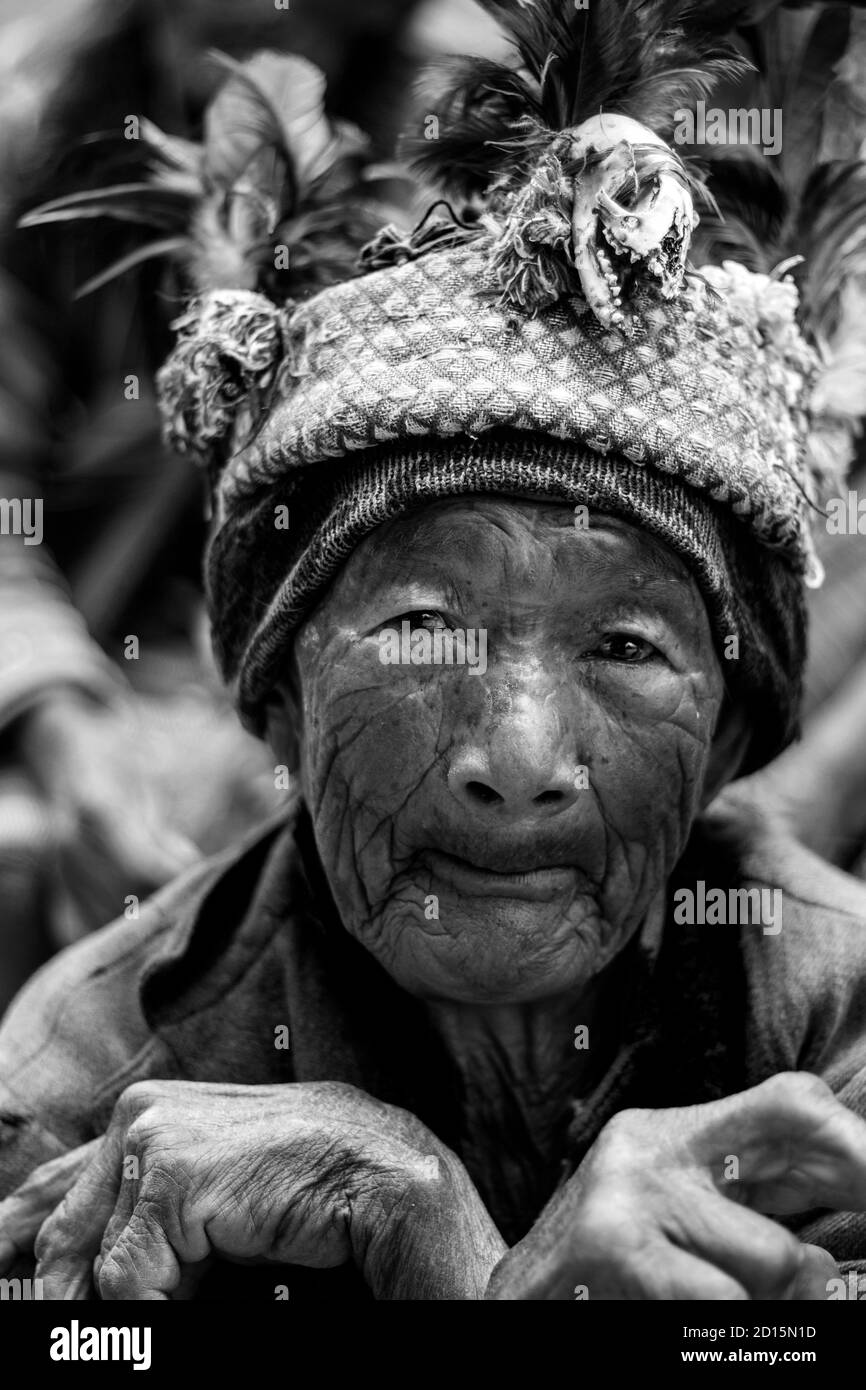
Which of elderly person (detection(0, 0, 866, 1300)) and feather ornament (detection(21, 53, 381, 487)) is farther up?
feather ornament (detection(21, 53, 381, 487))

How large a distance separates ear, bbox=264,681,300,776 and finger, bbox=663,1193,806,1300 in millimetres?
844

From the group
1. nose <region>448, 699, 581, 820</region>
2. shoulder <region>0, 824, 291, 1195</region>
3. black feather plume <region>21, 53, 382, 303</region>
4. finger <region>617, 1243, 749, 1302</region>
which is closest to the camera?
finger <region>617, 1243, 749, 1302</region>

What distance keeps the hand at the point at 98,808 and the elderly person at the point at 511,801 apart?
153 centimetres

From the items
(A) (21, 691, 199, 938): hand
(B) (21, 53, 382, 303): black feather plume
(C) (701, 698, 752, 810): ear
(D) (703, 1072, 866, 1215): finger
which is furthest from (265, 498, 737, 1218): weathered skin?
(A) (21, 691, 199, 938): hand

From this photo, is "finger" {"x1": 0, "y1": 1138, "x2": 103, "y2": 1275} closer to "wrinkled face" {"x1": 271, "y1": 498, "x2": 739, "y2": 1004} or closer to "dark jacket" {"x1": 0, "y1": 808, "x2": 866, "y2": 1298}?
"dark jacket" {"x1": 0, "y1": 808, "x2": 866, "y2": 1298}

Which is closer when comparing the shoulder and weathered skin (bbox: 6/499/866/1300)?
weathered skin (bbox: 6/499/866/1300)

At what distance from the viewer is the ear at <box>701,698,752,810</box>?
2.32 m

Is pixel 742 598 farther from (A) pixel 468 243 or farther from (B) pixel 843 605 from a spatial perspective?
(B) pixel 843 605

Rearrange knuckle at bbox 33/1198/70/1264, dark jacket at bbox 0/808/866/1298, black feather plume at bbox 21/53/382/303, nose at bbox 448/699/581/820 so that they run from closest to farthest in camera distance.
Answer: nose at bbox 448/699/581/820 < knuckle at bbox 33/1198/70/1264 < dark jacket at bbox 0/808/866/1298 < black feather plume at bbox 21/53/382/303

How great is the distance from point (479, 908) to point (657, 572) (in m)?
0.40

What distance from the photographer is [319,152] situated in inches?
102

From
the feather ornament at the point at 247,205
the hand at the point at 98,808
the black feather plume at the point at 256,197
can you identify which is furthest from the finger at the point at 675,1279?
the hand at the point at 98,808

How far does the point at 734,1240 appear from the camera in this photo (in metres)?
1.72

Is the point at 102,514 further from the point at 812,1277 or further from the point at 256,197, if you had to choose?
the point at 812,1277
